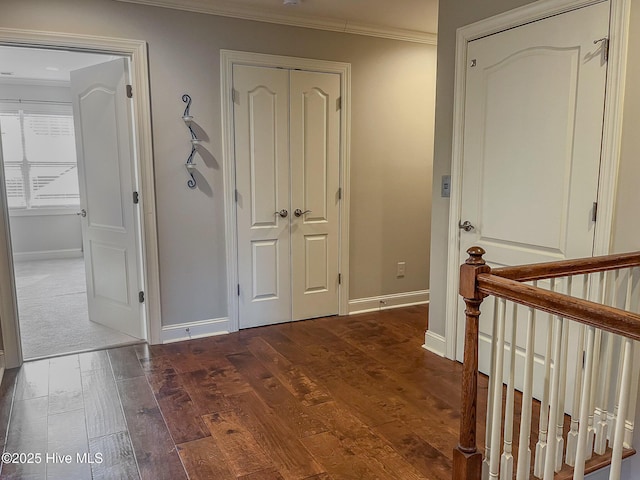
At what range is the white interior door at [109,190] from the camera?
11.5ft

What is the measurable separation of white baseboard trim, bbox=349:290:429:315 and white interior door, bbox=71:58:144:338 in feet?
6.12

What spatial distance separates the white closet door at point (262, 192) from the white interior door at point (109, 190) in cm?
80

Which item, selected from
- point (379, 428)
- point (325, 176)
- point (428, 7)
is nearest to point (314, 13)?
point (428, 7)

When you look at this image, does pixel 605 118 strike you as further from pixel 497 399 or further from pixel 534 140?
pixel 497 399

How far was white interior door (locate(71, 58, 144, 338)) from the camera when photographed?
11.5ft

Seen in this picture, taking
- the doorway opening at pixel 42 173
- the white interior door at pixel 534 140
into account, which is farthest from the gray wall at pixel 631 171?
the doorway opening at pixel 42 173

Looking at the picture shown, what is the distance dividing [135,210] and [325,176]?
156 cm

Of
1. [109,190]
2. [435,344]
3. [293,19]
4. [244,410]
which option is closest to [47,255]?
[109,190]

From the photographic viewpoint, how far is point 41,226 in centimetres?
719

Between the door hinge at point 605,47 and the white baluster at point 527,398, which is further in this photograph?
the door hinge at point 605,47

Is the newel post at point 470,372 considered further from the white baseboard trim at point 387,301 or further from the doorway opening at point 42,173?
the doorway opening at point 42,173

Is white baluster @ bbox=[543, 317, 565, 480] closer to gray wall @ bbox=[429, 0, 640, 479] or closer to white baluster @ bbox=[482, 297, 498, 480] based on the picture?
white baluster @ bbox=[482, 297, 498, 480]

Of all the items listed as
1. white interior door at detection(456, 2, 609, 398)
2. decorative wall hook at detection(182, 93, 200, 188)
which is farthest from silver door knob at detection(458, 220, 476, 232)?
decorative wall hook at detection(182, 93, 200, 188)

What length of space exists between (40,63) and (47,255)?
2996 millimetres
